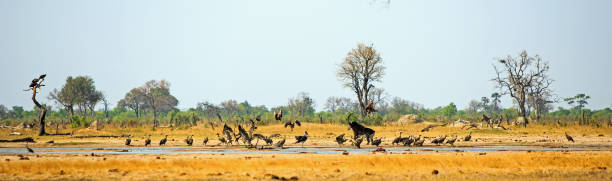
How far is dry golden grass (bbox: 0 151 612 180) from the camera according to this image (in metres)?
14.9

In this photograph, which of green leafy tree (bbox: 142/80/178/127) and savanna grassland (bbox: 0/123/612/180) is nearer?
savanna grassland (bbox: 0/123/612/180)

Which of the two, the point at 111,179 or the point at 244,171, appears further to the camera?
the point at 244,171

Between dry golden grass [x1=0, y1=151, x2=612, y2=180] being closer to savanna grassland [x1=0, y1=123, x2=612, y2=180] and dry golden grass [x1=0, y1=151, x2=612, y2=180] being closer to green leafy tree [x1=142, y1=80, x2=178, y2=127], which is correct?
savanna grassland [x1=0, y1=123, x2=612, y2=180]

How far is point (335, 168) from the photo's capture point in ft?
54.2

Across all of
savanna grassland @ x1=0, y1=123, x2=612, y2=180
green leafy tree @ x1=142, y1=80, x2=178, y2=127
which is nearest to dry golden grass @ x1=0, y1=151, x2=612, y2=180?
savanna grassland @ x1=0, y1=123, x2=612, y2=180

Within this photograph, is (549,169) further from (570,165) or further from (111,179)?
(111,179)

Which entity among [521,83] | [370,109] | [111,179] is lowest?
[111,179]

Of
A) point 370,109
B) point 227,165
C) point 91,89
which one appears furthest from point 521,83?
point 91,89

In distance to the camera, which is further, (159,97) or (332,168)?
(159,97)

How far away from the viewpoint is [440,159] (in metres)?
18.0

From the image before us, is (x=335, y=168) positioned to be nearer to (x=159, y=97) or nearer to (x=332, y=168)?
(x=332, y=168)

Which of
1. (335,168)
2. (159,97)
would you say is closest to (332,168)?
(335,168)

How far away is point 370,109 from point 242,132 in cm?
764

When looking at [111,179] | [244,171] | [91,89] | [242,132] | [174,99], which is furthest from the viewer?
[174,99]
